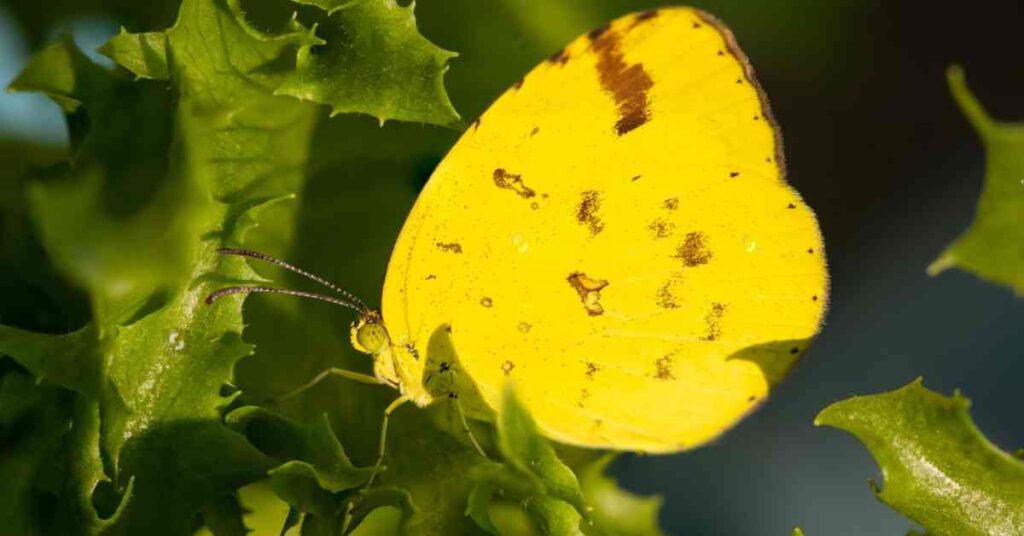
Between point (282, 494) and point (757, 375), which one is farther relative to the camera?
point (757, 375)

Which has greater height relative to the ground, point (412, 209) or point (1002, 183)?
point (1002, 183)

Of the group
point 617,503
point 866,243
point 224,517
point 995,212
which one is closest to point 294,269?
point 224,517

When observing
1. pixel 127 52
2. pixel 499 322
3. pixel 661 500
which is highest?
pixel 127 52

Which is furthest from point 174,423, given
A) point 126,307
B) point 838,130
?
point 838,130

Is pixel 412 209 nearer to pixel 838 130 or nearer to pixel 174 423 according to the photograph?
pixel 174 423

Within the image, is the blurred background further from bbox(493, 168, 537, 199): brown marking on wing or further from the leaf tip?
the leaf tip

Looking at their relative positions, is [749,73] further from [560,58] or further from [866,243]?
[866,243]
